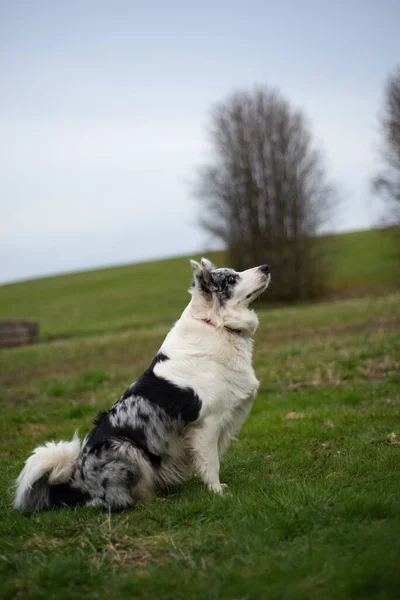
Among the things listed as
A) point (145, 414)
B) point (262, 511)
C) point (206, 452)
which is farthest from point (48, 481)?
point (262, 511)

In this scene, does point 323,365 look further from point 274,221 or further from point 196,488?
point 274,221

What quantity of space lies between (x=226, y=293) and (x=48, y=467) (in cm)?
270

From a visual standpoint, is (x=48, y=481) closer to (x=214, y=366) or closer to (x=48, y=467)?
(x=48, y=467)

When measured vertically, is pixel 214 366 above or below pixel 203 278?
below

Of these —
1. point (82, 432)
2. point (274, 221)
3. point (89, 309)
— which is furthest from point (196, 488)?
point (89, 309)

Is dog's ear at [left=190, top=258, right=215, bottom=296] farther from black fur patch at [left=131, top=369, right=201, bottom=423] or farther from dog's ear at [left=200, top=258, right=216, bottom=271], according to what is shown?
black fur patch at [left=131, top=369, right=201, bottom=423]

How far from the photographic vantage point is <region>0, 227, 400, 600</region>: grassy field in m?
3.98

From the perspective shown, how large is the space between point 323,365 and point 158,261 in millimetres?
63776

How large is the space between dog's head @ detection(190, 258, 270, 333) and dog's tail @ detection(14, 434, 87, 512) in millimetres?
2188

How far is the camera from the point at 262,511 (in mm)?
5141

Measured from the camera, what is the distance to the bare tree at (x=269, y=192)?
40750 mm

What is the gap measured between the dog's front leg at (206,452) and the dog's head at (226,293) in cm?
117

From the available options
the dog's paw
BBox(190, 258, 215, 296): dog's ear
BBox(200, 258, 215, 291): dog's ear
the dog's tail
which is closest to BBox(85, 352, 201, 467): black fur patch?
the dog's tail

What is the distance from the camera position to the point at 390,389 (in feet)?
33.6
